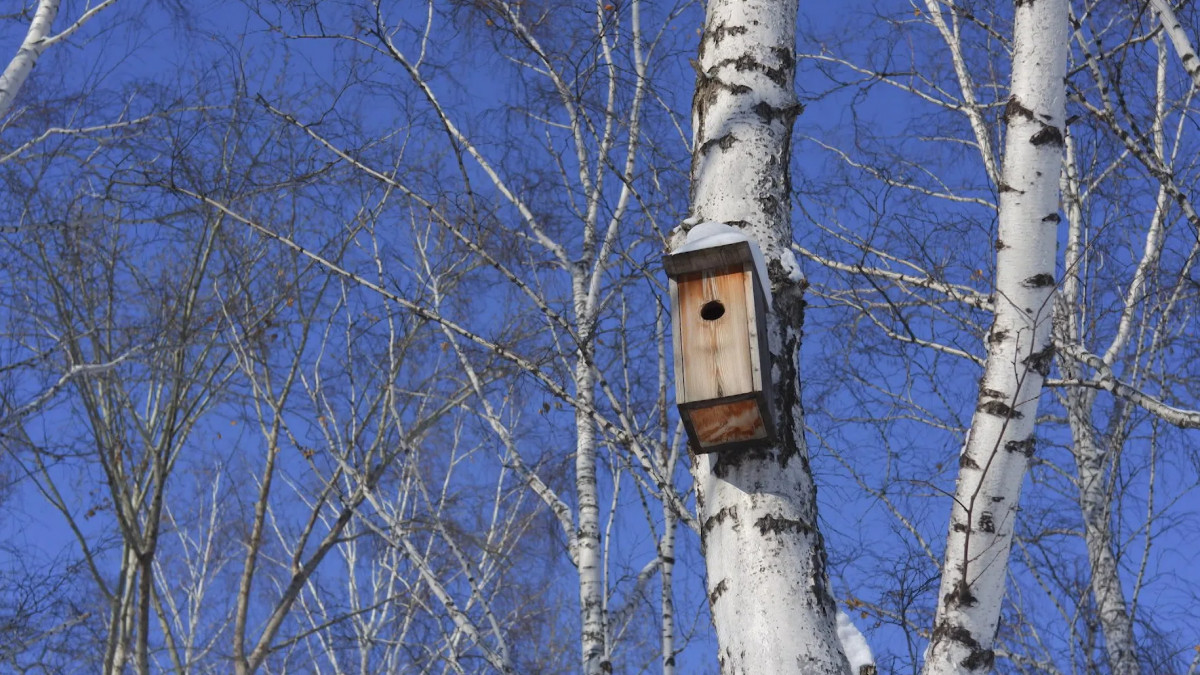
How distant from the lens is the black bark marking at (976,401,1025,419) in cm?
272

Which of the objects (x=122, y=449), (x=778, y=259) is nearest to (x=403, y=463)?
(x=122, y=449)

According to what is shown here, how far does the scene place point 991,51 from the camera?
6.59 metres

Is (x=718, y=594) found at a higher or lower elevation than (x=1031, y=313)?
lower

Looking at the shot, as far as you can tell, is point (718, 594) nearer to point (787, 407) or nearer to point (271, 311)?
point (787, 407)

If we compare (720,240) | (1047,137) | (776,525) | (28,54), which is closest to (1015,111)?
(1047,137)

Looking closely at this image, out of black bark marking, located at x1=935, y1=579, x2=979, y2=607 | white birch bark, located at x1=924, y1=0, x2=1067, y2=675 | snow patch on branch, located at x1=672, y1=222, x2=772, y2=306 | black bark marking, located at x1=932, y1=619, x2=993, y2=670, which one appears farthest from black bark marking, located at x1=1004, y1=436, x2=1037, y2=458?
snow patch on branch, located at x1=672, y1=222, x2=772, y2=306

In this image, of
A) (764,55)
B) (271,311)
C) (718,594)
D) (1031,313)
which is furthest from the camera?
(271,311)

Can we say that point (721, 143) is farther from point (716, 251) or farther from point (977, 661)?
point (977, 661)

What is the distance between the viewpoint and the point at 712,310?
2.32m

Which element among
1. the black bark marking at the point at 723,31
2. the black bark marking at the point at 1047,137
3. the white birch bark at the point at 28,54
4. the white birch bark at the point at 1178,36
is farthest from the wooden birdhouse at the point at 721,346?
the white birch bark at the point at 28,54

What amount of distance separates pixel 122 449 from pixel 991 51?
5.78 metres

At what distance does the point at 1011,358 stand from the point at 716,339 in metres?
0.97

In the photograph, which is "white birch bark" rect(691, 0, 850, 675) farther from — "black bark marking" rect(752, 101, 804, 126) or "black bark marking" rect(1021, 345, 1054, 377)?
"black bark marking" rect(1021, 345, 1054, 377)

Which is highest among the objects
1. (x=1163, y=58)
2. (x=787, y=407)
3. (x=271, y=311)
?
(x=1163, y=58)
